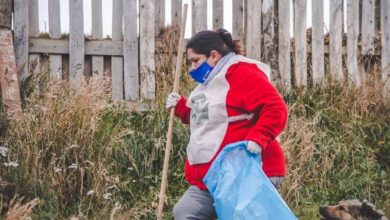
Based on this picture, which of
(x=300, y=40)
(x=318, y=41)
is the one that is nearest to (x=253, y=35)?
(x=300, y=40)

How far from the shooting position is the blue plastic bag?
394 centimetres

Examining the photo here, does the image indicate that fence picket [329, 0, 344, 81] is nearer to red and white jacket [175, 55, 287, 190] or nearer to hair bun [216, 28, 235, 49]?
hair bun [216, 28, 235, 49]

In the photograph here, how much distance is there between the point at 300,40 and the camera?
8102 millimetres

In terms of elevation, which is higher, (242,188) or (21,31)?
(21,31)

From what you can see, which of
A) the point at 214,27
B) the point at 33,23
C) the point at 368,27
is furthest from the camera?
the point at 368,27

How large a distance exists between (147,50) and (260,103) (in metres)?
3.56

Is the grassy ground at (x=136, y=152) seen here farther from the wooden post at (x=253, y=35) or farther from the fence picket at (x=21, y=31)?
the wooden post at (x=253, y=35)

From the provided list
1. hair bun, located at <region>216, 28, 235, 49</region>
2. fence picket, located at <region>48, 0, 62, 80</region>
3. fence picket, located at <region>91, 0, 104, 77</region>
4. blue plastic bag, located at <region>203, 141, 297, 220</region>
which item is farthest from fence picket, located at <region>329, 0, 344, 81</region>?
blue plastic bag, located at <region>203, 141, 297, 220</region>

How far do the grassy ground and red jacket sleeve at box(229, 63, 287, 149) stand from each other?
4.93ft

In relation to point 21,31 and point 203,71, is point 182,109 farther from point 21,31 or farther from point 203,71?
point 21,31

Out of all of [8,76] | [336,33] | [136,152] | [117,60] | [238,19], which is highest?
[238,19]

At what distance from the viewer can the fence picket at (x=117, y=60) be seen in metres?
7.43

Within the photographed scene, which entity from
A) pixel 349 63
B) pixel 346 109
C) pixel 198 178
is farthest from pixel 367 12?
pixel 198 178

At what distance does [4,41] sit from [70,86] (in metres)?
0.73
